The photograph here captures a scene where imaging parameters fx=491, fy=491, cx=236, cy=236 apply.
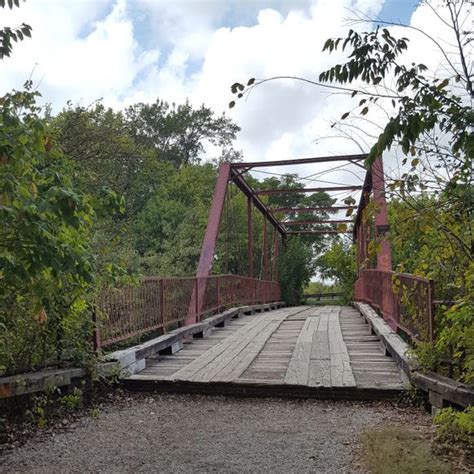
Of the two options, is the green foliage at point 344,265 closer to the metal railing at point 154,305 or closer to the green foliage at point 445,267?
the metal railing at point 154,305

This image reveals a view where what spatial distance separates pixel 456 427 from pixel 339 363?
230 centimetres

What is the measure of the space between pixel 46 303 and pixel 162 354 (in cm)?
376

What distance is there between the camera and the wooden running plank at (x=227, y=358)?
5047 mm

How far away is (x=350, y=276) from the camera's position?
2511cm

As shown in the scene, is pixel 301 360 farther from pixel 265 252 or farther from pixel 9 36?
pixel 265 252

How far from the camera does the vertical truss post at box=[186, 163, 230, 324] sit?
8336 mm

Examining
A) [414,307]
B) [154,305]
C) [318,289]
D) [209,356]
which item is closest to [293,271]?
[318,289]

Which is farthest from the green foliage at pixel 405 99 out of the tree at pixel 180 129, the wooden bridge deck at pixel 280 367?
the tree at pixel 180 129

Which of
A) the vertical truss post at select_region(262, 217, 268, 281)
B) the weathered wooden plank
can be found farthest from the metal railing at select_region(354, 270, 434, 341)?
the vertical truss post at select_region(262, 217, 268, 281)

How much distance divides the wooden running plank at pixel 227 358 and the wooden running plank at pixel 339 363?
0.96 meters

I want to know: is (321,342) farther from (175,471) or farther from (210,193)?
(210,193)

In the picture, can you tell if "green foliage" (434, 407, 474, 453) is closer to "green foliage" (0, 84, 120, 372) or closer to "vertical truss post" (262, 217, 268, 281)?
"green foliage" (0, 84, 120, 372)

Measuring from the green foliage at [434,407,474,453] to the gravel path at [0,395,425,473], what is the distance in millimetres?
578

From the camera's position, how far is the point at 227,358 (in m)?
5.97
